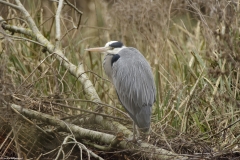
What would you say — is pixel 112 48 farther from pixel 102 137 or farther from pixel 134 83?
pixel 102 137

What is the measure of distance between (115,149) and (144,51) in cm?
224

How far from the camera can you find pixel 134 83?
167 inches

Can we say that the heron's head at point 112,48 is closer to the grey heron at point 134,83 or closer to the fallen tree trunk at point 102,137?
the grey heron at point 134,83

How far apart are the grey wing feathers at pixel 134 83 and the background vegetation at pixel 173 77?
23cm

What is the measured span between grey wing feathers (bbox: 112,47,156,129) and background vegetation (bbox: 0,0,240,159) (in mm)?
226

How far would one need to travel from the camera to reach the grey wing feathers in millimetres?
4078

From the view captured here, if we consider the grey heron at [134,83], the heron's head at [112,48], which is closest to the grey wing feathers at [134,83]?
the grey heron at [134,83]

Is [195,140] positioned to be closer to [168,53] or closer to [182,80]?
[182,80]

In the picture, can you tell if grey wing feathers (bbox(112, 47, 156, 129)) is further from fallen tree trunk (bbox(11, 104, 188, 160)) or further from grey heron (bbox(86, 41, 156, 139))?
fallen tree trunk (bbox(11, 104, 188, 160))

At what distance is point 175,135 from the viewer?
4227mm

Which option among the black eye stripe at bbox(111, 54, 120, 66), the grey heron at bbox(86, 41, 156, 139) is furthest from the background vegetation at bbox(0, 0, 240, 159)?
the black eye stripe at bbox(111, 54, 120, 66)

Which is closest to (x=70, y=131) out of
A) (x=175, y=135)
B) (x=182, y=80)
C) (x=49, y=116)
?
(x=49, y=116)

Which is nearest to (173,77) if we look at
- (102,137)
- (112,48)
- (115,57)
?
(112,48)

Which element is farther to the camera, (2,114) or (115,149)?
(115,149)
